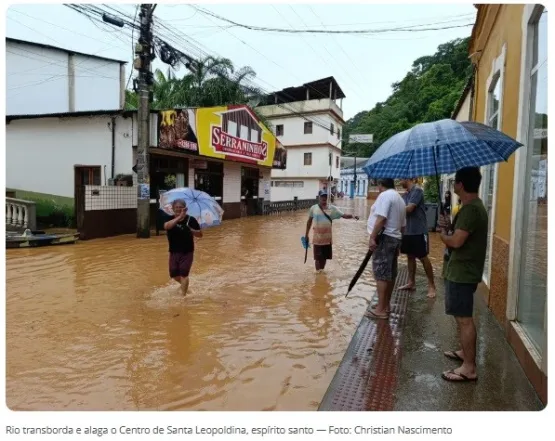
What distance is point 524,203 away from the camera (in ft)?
13.3

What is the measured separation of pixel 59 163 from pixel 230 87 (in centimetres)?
1038

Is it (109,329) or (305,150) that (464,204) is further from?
(305,150)

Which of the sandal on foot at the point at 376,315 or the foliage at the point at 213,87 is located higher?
the foliage at the point at 213,87

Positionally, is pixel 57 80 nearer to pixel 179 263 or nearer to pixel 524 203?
pixel 179 263

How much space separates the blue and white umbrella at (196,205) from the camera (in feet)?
17.9

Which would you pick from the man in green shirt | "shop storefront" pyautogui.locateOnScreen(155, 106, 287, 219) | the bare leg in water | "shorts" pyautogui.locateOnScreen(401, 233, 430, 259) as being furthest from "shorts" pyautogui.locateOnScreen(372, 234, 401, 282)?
"shop storefront" pyautogui.locateOnScreen(155, 106, 287, 219)

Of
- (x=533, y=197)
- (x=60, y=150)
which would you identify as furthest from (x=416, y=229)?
(x=60, y=150)

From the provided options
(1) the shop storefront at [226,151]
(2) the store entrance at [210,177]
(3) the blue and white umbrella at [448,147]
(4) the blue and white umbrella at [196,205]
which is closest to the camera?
(3) the blue and white umbrella at [448,147]

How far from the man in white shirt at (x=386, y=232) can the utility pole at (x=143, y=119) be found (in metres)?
8.67

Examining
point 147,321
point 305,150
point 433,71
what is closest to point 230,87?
point 305,150

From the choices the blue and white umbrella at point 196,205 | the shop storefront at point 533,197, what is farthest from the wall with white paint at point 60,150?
the shop storefront at point 533,197

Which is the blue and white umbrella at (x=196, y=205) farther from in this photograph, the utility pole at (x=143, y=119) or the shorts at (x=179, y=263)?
the utility pole at (x=143, y=119)

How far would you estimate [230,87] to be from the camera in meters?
21.7
